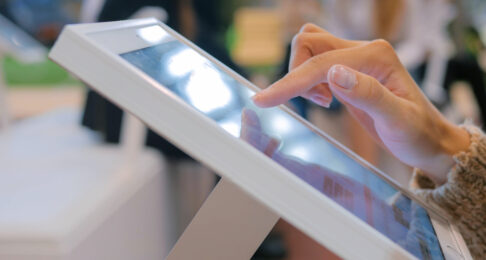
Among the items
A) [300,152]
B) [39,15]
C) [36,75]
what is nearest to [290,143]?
[300,152]

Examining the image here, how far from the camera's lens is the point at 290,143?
0.46 m

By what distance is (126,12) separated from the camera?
1.48 meters

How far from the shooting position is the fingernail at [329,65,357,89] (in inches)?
15.3

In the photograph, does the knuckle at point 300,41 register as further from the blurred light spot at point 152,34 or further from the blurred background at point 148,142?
the blurred background at point 148,142

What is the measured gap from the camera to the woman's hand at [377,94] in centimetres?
40

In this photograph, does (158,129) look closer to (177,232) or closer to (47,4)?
(177,232)

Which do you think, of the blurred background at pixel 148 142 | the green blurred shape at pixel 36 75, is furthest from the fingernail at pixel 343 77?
the green blurred shape at pixel 36 75

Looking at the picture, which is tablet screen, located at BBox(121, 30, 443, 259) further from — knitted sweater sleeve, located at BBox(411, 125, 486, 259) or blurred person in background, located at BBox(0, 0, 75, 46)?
blurred person in background, located at BBox(0, 0, 75, 46)

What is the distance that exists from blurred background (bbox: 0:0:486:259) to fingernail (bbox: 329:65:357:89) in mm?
314

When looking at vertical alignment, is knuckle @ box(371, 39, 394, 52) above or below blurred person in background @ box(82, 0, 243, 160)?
above

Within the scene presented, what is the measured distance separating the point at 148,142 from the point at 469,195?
1.14 metres

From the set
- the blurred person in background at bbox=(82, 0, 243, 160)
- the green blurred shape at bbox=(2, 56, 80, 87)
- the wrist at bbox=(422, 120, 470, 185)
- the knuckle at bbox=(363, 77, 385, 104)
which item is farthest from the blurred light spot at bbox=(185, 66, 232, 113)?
the green blurred shape at bbox=(2, 56, 80, 87)

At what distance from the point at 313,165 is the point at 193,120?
6.0 inches

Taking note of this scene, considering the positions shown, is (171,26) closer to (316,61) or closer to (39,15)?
(316,61)
